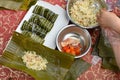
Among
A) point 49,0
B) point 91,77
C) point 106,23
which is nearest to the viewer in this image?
point 106,23

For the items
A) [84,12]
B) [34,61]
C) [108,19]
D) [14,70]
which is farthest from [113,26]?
[14,70]

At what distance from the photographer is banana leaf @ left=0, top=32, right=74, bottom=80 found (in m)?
1.44

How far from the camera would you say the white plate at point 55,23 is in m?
1.59

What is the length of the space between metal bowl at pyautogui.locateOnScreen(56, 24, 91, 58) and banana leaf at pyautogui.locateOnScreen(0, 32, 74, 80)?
10 centimetres

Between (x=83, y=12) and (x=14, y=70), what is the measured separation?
51 cm

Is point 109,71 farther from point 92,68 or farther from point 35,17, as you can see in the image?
point 35,17

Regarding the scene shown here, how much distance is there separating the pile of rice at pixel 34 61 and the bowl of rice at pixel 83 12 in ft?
0.96

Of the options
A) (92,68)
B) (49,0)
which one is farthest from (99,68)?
(49,0)

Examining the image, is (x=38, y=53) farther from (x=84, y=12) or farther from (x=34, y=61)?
(x=84, y=12)

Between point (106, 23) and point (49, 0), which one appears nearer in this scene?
point (106, 23)

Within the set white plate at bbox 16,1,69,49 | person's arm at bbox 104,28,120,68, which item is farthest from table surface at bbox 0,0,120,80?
person's arm at bbox 104,28,120,68

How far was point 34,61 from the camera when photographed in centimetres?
148

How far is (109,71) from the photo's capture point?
1.56m

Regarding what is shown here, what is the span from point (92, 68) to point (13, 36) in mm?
461
